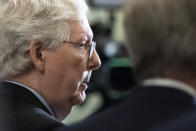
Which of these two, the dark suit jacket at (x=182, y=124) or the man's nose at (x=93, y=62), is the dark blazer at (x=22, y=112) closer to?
the man's nose at (x=93, y=62)

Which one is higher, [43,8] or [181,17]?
[181,17]

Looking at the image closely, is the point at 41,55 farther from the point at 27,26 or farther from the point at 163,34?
the point at 163,34

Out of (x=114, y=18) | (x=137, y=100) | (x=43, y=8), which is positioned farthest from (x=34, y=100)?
(x=114, y=18)

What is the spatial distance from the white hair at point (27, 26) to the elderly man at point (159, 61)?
1.95ft

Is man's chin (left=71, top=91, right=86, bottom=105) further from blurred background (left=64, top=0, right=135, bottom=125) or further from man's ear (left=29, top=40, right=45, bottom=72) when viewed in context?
blurred background (left=64, top=0, right=135, bottom=125)

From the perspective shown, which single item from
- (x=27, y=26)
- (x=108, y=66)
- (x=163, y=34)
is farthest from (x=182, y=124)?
(x=108, y=66)

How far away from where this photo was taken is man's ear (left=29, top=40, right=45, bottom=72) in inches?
70.3

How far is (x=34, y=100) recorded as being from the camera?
1.77 metres

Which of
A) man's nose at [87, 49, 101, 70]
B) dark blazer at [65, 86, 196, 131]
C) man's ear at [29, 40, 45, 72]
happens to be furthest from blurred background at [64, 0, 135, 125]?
dark blazer at [65, 86, 196, 131]

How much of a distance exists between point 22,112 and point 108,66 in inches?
106

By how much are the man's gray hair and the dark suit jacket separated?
11 centimetres

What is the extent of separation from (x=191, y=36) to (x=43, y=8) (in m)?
0.76

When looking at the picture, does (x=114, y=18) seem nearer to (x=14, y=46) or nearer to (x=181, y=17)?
(x=14, y=46)

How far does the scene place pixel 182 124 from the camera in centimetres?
123
